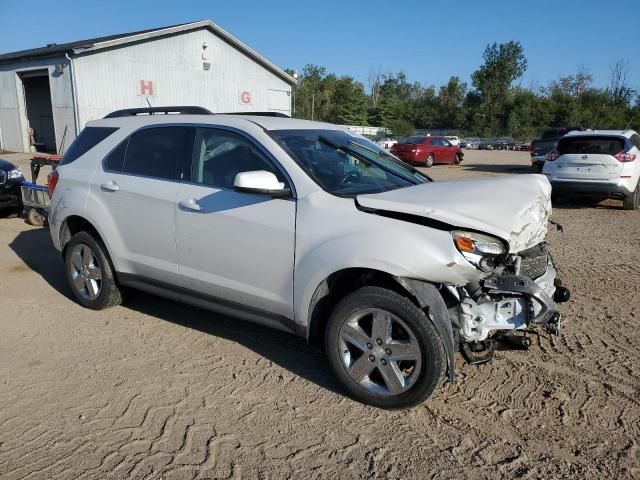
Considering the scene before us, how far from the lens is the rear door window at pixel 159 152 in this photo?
4195 mm

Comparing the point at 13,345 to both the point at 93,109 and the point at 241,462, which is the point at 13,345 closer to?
the point at 241,462

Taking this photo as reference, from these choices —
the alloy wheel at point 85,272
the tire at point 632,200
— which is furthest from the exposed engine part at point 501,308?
the tire at point 632,200

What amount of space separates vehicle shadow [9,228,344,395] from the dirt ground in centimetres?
2

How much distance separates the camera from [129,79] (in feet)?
79.6

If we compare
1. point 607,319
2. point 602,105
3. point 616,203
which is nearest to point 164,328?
point 607,319

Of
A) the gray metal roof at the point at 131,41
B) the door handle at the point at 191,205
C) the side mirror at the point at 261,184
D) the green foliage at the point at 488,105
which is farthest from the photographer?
the green foliage at the point at 488,105

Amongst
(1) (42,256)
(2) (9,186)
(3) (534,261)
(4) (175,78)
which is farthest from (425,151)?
(3) (534,261)

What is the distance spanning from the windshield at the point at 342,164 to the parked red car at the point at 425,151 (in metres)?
20.2

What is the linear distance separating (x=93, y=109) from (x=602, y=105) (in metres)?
61.0

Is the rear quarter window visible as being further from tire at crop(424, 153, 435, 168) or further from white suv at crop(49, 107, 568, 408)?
tire at crop(424, 153, 435, 168)

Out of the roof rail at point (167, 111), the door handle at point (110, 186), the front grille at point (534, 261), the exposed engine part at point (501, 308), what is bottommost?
the exposed engine part at point (501, 308)

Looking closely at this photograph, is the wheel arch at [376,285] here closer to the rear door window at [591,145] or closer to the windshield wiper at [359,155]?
the windshield wiper at [359,155]

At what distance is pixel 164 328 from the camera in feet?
15.0

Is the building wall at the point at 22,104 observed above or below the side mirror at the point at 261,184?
above
